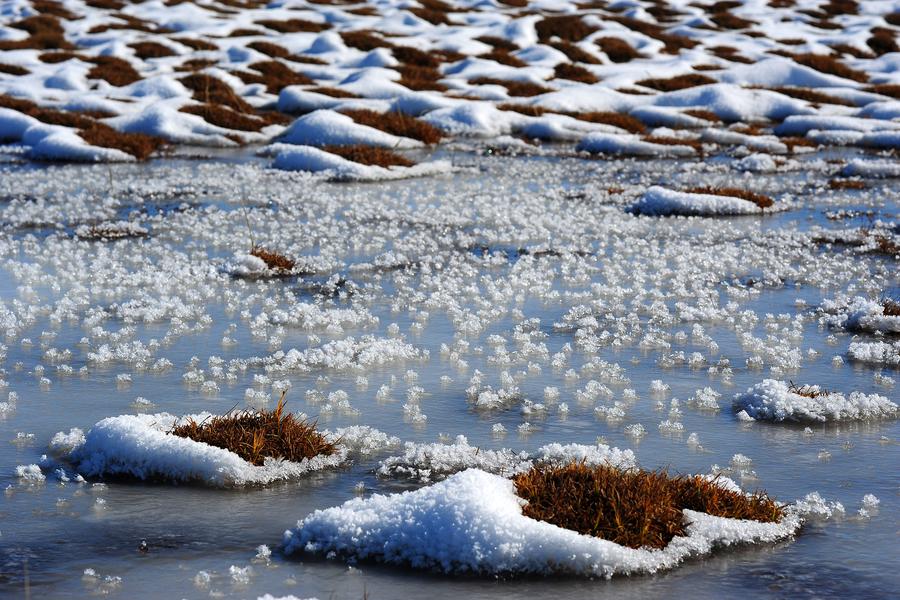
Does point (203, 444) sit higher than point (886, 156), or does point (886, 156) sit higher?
point (203, 444)

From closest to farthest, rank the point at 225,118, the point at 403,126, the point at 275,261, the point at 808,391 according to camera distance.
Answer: the point at 808,391 → the point at 275,261 → the point at 403,126 → the point at 225,118

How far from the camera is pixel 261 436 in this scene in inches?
258

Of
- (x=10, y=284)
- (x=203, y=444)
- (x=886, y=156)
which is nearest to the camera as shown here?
(x=203, y=444)

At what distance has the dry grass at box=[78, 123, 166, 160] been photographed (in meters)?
24.7

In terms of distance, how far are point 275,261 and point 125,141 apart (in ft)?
46.6

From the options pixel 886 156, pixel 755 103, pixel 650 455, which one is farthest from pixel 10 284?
pixel 755 103

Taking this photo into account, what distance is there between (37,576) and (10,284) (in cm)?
776

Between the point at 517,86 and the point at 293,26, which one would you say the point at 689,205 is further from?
the point at 293,26

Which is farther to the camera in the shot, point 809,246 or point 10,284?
point 809,246

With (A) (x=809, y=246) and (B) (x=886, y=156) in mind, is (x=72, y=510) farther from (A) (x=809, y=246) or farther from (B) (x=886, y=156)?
(B) (x=886, y=156)

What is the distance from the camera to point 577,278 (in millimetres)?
12484

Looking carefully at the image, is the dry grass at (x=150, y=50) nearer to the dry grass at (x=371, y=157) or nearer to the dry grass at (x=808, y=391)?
the dry grass at (x=371, y=157)

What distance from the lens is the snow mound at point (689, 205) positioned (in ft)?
57.4

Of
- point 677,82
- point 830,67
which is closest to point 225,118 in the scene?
point 677,82
